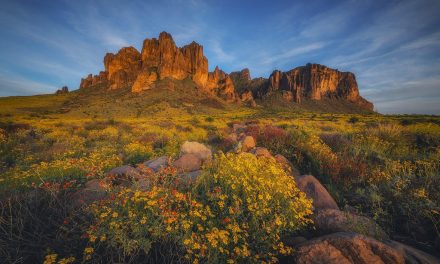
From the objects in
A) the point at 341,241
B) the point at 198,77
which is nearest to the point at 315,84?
the point at 198,77

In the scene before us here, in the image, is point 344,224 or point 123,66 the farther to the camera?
point 123,66

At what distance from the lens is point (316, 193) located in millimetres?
4984

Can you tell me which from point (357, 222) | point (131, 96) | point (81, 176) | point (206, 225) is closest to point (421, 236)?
point (357, 222)

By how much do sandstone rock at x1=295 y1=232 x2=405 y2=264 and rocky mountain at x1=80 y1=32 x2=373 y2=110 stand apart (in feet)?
402

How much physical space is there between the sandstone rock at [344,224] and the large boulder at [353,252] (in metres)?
0.40

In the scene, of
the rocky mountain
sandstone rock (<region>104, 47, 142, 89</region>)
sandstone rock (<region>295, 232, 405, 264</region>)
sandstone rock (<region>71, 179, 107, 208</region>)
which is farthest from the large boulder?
sandstone rock (<region>104, 47, 142, 89</region>)

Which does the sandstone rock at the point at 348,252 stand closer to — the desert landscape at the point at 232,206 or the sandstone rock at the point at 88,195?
the desert landscape at the point at 232,206

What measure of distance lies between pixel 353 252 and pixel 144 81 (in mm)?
129984

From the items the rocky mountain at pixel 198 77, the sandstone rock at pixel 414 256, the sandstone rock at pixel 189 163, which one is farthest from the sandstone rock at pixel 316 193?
the rocky mountain at pixel 198 77

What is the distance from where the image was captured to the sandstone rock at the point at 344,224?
3596mm

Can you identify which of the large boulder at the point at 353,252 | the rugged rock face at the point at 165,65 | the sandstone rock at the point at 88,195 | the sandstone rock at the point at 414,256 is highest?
the rugged rock face at the point at 165,65

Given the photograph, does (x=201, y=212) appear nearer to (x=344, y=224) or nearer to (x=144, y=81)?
(x=344, y=224)

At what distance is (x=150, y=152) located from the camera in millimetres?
9797

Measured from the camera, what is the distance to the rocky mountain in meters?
141
